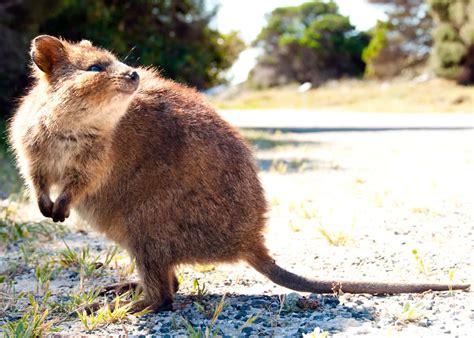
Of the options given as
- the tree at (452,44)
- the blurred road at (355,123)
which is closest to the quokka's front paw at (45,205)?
the blurred road at (355,123)

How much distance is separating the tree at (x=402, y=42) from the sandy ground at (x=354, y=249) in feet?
90.1

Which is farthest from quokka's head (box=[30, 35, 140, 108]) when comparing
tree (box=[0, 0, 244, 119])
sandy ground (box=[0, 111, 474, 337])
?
tree (box=[0, 0, 244, 119])

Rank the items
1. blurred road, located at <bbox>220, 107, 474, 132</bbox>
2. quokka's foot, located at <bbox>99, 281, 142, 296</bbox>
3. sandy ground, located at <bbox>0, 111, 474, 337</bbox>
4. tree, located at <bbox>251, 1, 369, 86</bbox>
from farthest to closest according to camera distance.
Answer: tree, located at <bbox>251, 1, 369, 86</bbox>, blurred road, located at <bbox>220, 107, 474, 132</bbox>, quokka's foot, located at <bbox>99, 281, 142, 296</bbox>, sandy ground, located at <bbox>0, 111, 474, 337</bbox>

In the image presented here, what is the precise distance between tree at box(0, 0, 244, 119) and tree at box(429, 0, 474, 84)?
1468cm

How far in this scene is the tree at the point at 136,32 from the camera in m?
10.6

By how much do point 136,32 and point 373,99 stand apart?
1360cm

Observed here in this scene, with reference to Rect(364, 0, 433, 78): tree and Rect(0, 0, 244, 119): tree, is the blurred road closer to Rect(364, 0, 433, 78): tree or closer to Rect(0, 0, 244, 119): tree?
Rect(0, 0, 244, 119): tree

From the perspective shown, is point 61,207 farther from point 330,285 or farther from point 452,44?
point 452,44

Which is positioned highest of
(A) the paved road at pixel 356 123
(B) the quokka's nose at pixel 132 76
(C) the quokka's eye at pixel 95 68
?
(C) the quokka's eye at pixel 95 68

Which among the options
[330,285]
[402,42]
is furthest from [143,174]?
[402,42]

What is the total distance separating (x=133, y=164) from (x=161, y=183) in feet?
0.70

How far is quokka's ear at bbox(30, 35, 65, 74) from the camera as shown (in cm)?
365

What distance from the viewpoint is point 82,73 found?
11.6 ft

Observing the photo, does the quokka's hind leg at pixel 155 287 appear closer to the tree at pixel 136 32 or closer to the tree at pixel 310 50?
the tree at pixel 136 32
